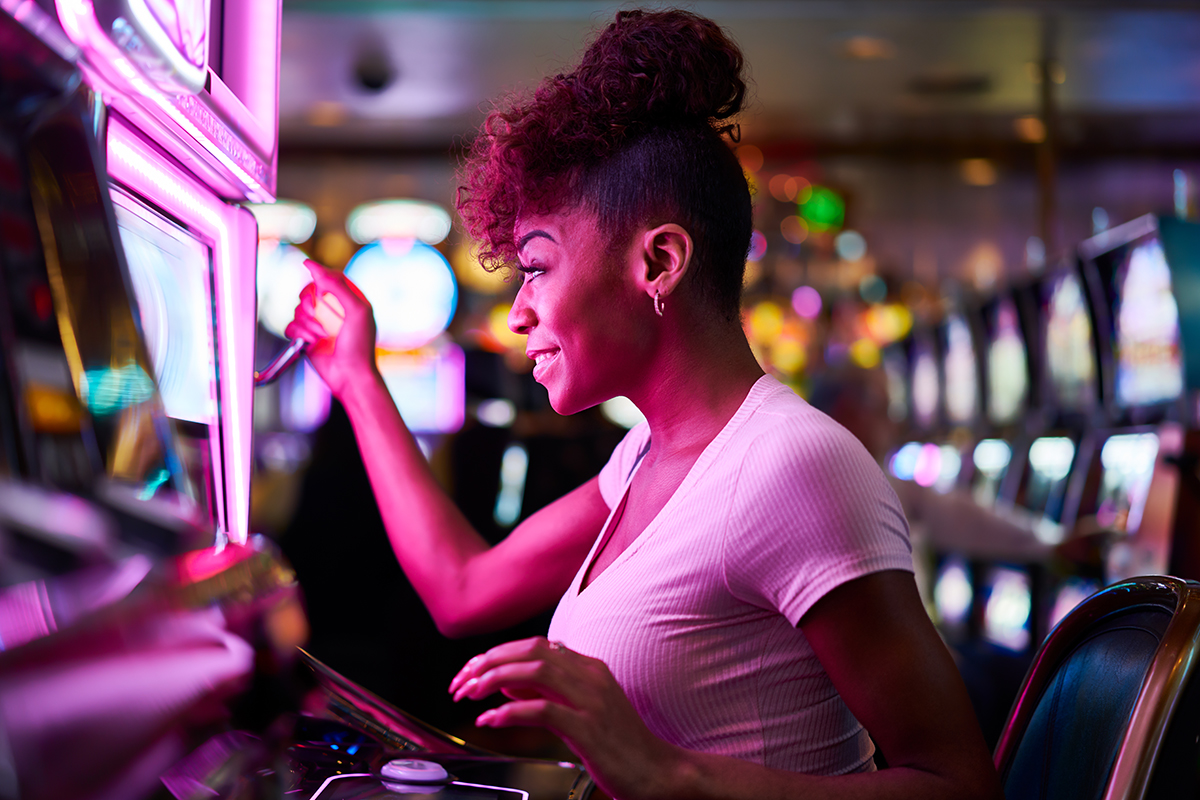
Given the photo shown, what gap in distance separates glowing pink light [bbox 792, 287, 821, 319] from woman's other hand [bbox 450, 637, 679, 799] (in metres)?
8.67

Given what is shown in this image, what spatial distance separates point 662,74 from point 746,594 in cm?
50

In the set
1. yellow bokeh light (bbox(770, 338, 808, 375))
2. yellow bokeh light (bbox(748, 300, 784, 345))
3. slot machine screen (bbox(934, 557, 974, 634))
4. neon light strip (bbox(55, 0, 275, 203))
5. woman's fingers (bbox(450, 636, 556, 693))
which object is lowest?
slot machine screen (bbox(934, 557, 974, 634))

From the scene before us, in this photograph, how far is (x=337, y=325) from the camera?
126 cm

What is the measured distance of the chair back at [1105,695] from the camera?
0.85m

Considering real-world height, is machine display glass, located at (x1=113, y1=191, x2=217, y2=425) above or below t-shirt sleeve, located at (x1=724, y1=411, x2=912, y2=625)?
above

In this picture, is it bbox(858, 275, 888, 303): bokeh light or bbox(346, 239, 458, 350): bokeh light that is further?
bbox(858, 275, 888, 303): bokeh light

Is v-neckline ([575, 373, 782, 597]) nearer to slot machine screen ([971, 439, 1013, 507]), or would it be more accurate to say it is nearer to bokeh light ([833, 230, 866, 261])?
slot machine screen ([971, 439, 1013, 507])

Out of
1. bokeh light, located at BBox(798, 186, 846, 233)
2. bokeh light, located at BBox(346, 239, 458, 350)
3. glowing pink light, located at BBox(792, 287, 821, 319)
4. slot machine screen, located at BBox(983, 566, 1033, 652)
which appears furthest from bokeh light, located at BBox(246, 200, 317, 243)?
slot machine screen, located at BBox(983, 566, 1033, 652)

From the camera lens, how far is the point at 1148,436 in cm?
311

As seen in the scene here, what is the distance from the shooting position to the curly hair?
99 cm

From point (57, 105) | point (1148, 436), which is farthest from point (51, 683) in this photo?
point (1148, 436)

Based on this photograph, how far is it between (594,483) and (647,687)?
1.31 ft

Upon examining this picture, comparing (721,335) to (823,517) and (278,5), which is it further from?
(278,5)

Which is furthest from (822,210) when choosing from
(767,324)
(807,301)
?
(807,301)
